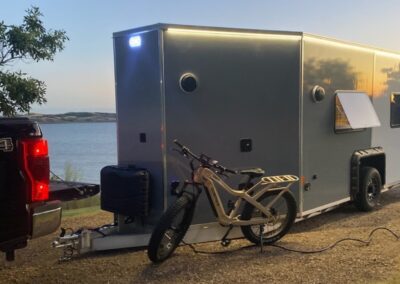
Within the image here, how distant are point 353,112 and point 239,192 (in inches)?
109

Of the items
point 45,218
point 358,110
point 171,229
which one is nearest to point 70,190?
point 45,218

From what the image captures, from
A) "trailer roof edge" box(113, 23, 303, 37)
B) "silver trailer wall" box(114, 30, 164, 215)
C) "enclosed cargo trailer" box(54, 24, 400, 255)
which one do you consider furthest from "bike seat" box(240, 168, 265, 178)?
"trailer roof edge" box(113, 23, 303, 37)

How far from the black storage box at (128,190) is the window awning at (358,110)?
3.26 m

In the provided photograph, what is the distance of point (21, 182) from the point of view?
3646 mm

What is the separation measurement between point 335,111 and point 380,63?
1.74 meters

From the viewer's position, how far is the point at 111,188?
5.83 m

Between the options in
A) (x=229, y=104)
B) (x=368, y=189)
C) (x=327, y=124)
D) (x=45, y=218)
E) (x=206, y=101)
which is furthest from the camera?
(x=368, y=189)

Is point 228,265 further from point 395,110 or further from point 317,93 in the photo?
point 395,110

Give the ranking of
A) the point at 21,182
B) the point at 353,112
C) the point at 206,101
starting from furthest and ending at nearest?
1. the point at 353,112
2. the point at 206,101
3. the point at 21,182

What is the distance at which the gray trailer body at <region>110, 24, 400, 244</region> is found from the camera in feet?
18.8

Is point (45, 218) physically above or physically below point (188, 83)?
below

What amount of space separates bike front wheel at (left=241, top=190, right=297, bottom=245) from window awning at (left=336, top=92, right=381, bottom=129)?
190 centimetres

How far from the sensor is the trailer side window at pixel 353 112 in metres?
7.38

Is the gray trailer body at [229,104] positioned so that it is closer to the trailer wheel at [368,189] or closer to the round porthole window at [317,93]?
the round porthole window at [317,93]
